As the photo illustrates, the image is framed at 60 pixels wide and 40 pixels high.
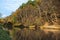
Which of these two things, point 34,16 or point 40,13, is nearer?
point 40,13

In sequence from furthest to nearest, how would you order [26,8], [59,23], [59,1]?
1. [26,8]
2. [59,1]
3. [59,23]

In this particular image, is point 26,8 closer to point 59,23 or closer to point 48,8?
point 48,8

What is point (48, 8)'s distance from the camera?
46.3m

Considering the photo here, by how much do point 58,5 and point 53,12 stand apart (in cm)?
168

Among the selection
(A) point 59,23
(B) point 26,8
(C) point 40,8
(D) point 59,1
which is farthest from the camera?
(B) point 26,8

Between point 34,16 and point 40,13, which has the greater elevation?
point 40,13

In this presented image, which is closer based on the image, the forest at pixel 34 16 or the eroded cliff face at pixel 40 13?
the forest at pixel 34 16

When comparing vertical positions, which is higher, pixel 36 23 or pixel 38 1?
pixel 38 1

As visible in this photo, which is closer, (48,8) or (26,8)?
(48,8)

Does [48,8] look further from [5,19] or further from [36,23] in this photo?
[5,19]

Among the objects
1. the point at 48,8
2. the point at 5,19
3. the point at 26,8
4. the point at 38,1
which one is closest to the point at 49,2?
the point at 48,8

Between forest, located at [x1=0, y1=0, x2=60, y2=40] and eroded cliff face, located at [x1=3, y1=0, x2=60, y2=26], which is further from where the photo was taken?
eroded cliff face, located at [x1=3, y1=0, x2=60, y2=26]

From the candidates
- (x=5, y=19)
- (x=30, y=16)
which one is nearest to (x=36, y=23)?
(x=30, y=16)

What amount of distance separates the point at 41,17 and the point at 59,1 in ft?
17.3
